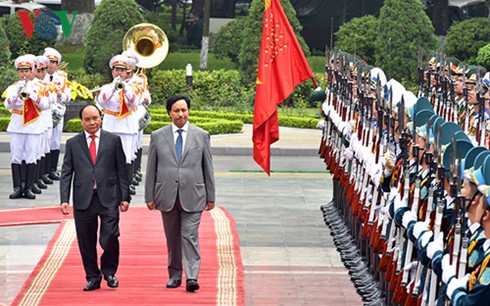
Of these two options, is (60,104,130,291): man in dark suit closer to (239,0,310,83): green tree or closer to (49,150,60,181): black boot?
(49,150,60,181): black boot

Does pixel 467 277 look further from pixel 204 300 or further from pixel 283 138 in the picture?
pixel 283 138

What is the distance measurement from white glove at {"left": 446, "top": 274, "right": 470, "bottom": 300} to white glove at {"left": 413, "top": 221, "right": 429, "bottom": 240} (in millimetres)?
1279

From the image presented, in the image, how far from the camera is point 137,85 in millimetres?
18625

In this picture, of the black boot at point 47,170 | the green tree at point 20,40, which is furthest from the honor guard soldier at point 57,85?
the green tree at point 20,40

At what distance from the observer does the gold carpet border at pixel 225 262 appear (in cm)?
1226

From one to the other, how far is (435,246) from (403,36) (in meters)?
23.7

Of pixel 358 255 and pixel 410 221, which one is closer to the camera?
pixel 410 221

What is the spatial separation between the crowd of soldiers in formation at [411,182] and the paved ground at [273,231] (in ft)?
0.84

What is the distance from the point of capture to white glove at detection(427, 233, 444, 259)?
906cm

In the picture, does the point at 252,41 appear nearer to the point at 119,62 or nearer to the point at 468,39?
the point at 468,39

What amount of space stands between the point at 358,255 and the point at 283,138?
1306 centimetres

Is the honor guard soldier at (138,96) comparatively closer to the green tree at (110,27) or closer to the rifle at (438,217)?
the rifle at (438,217)

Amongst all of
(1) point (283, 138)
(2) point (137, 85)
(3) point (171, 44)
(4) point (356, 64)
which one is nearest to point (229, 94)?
(1) point (283, 138)

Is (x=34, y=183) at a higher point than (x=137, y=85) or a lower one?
lower
